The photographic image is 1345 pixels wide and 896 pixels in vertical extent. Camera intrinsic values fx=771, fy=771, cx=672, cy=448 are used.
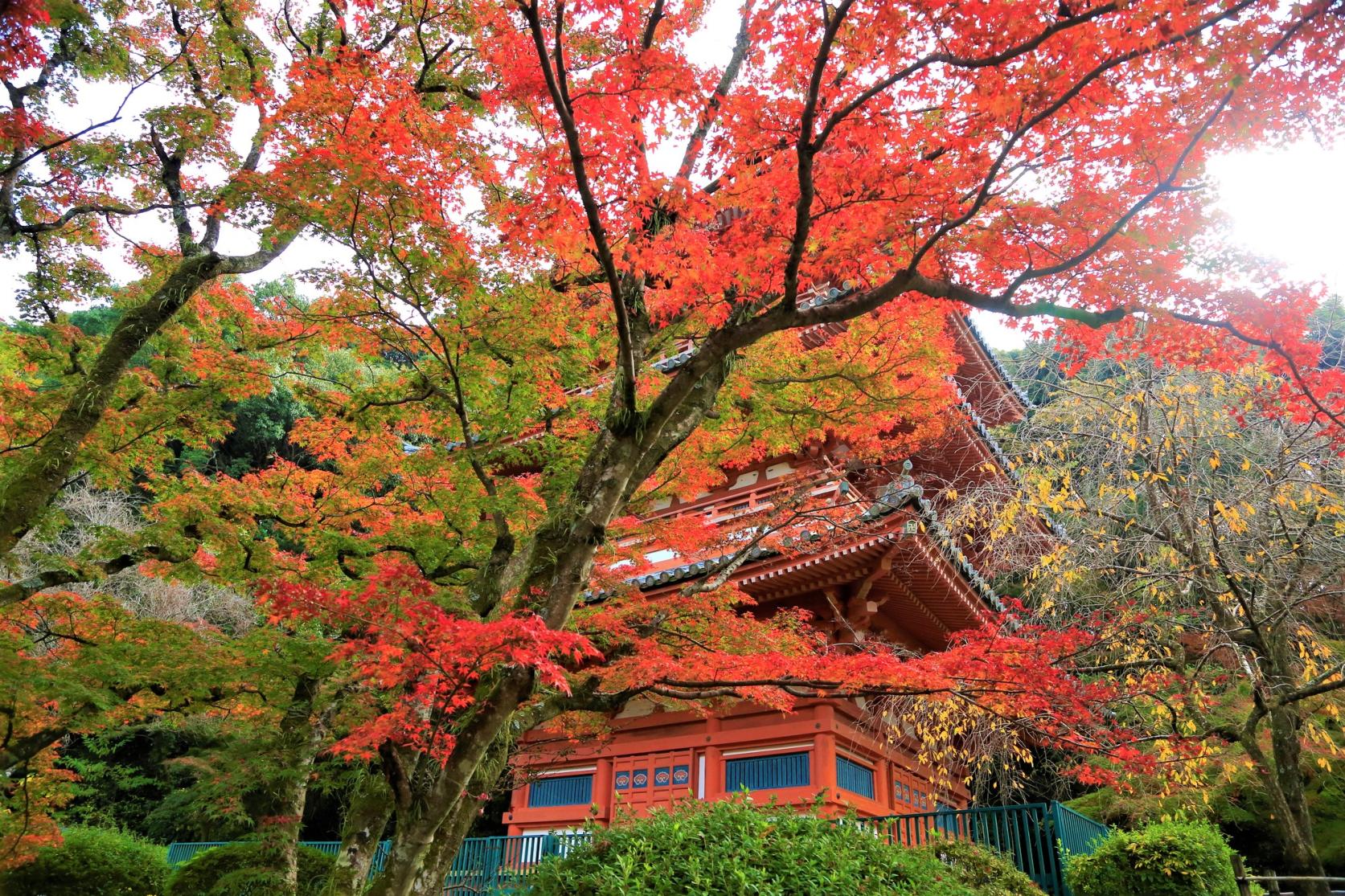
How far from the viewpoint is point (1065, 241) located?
16.5 ft

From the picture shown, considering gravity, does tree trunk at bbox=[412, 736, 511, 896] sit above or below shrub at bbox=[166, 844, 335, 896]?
above

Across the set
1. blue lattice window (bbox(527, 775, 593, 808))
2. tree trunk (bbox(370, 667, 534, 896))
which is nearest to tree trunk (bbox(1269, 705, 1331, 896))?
tree trunk (bbox(370, 667, 534, 896))

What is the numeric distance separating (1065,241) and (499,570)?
505 centimetres

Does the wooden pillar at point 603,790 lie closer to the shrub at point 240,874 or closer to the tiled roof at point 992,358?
the shrub at point 240,874

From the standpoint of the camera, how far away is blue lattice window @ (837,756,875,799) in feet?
30.5

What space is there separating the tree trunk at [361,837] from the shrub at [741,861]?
1.44 meters

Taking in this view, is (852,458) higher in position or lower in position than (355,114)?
lower

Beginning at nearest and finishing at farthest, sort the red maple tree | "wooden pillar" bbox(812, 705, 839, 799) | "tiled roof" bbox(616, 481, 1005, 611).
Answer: the red maple tree < "tiled roof" bbox(616, 481, 1005, 611) < "wooden pillar" bbox(812, 705, 839, 799)

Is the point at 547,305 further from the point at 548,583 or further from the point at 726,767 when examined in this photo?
the point at 726,767

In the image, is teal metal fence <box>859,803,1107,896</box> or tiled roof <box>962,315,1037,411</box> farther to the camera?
tiled roof <box>962,315,1037,411</box>

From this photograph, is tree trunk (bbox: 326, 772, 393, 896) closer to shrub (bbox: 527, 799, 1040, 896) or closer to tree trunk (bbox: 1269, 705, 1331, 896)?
shrub (bbox: 527, 799, 1040, 896)

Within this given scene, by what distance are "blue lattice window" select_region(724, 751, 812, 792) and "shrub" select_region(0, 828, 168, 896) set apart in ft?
32.3

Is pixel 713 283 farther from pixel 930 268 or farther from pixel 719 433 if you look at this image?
pixel 719 433

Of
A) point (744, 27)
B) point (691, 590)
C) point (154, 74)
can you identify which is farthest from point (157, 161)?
point (691, 590)
